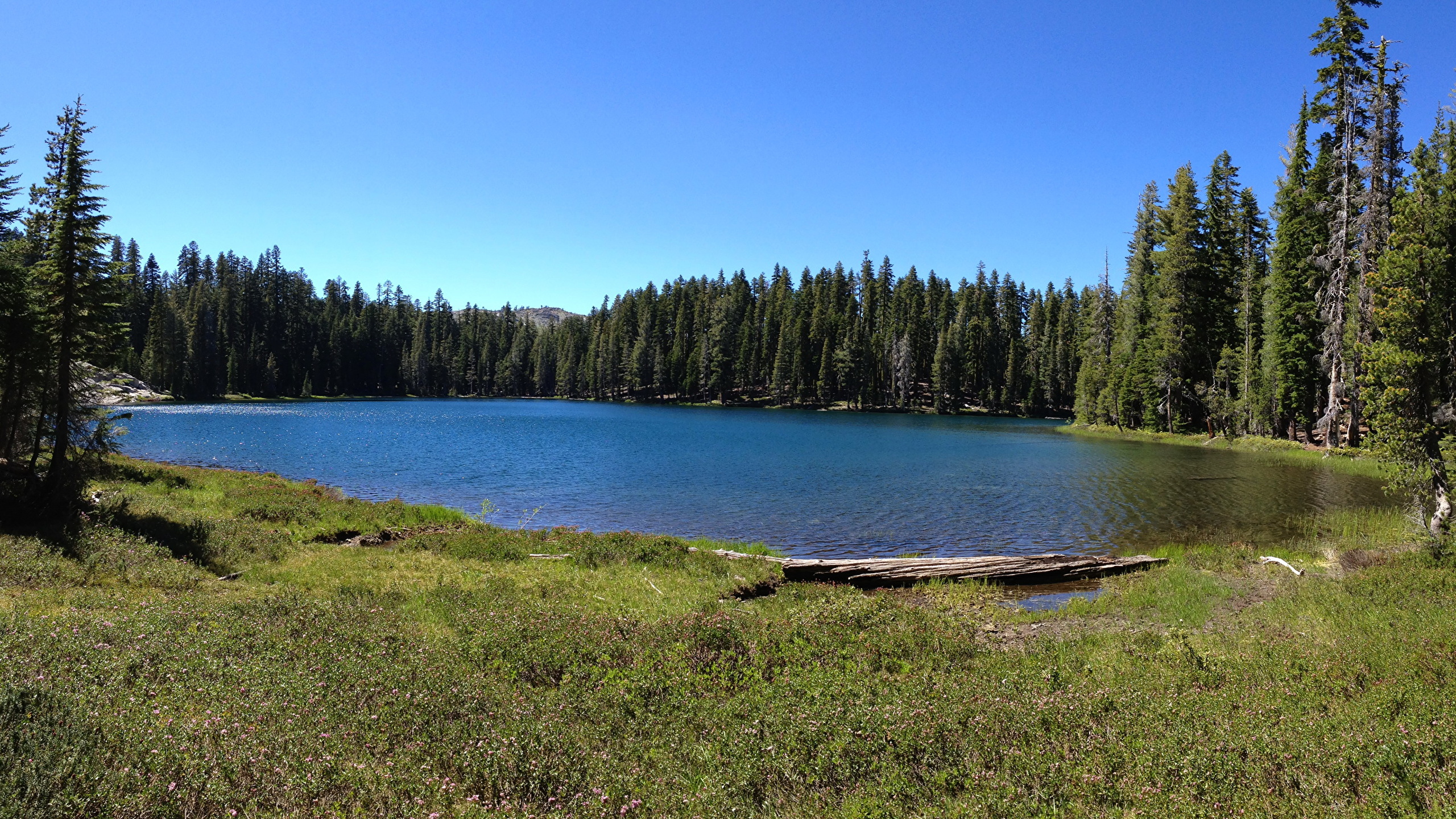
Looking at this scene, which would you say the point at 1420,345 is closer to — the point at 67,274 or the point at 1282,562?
the point at 1282,562

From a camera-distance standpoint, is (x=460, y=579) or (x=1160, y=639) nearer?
(x=1160, y=639)

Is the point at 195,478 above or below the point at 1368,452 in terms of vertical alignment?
below

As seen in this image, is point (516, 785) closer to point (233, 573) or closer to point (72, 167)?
point (233, 573)

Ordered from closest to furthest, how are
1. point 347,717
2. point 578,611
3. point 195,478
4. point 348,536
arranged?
point 347,717 < point 578,611 < point 348,536 < point 195,478

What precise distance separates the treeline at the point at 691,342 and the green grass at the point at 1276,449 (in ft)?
134

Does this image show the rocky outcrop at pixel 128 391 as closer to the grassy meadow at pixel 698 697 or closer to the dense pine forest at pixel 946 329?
the dense pine forest at pixel 946 329

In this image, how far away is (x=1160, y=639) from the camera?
1002cm

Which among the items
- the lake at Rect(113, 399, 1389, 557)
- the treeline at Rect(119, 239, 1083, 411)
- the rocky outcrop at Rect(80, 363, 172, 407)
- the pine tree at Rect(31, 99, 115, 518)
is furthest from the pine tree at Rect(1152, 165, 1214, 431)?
the rocky outcrop at Rect(80, 363, 172, 407)

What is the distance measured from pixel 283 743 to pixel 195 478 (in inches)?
1112

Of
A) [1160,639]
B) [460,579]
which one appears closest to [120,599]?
[460,579]

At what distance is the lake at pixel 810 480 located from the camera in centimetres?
2291

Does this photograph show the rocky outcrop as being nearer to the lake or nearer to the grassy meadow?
the lake

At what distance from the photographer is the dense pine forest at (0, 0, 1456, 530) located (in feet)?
55.7

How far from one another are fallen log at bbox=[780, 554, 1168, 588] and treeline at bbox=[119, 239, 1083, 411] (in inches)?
3606
